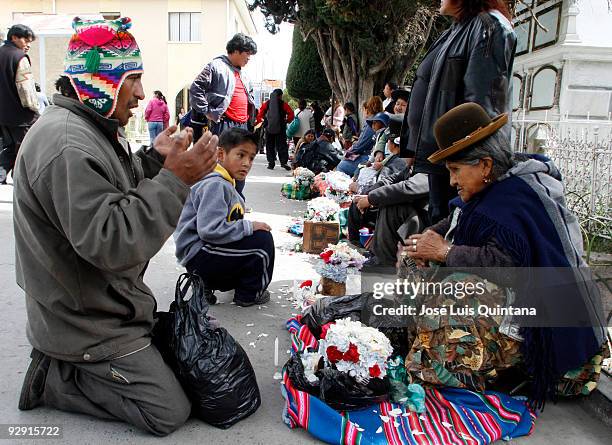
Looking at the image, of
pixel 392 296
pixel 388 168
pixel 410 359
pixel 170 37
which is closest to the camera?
pixel 410 359

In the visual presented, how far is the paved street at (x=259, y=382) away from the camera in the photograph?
248 cm

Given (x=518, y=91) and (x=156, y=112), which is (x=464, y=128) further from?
(x=156, y=112)

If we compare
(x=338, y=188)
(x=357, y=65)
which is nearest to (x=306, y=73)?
(x=357, y=65)

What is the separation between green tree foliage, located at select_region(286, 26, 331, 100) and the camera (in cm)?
2362

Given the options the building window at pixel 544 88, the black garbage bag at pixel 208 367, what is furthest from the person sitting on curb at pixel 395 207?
the building window at pixel 544 88

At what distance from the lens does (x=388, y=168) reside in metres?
5.52

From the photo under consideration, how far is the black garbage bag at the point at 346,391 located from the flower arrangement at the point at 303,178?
22.9 feet

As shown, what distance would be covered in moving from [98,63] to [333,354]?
68.3 inches

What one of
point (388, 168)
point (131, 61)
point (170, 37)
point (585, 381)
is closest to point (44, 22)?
point (170, 37)

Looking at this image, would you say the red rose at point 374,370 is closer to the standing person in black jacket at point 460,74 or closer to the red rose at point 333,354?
the red rose at point 333,354

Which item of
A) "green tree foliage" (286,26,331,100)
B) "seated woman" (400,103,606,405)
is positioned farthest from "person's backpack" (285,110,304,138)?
"green tree foliage" (286,26,331,100)

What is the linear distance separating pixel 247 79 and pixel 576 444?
5630 mm

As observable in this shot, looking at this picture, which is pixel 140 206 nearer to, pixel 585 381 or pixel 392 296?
→ pixel 392 296

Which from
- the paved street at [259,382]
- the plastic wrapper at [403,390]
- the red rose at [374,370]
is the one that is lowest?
the paved street at [259,382]
